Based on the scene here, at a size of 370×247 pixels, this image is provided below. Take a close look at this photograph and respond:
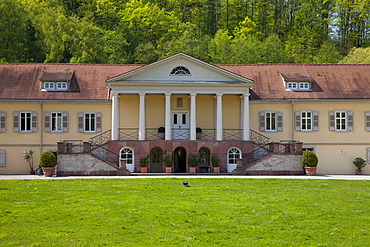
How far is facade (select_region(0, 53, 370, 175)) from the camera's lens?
4378 centimetres

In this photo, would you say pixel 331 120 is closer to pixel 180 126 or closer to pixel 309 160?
pixel 309 160

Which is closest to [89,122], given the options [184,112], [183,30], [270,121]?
[184,112]

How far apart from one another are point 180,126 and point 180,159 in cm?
251

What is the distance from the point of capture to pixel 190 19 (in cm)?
9681

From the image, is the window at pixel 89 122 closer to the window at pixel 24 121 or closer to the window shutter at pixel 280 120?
the window at pixel 24 121

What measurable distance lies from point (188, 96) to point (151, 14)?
1767 inches

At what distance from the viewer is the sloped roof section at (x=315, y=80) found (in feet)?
152

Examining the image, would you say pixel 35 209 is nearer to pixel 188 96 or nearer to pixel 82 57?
pixel 188 96

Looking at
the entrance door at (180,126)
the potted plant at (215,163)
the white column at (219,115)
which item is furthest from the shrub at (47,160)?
the white column at (219,115)

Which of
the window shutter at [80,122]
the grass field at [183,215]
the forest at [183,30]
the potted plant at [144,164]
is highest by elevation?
the forest at [183,30]

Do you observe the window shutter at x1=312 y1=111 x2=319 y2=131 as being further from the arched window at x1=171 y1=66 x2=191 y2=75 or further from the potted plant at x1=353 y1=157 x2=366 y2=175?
the arched window at x1=171 y1=66 x2=191 y2=75

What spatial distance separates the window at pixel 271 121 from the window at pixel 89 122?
40.5 feet

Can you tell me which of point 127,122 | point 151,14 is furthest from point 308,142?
point 151,14

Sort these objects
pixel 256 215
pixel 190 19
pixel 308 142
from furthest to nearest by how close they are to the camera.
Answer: pixel 190 19 < pixel 308 142 < pixel 256 215
